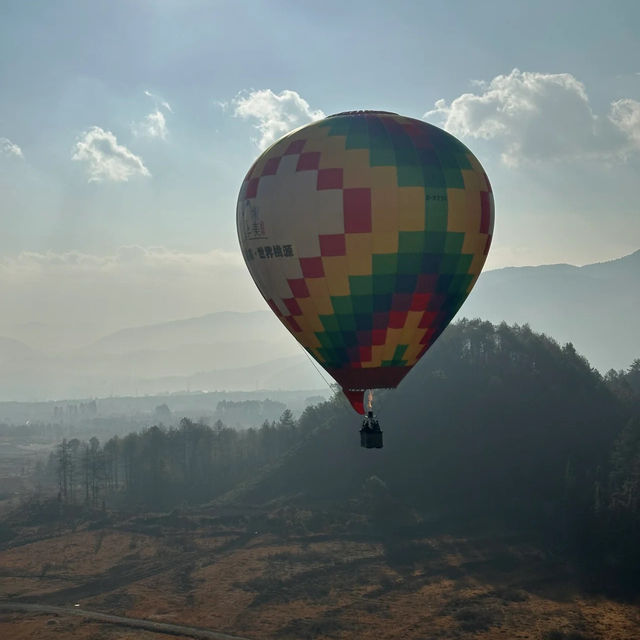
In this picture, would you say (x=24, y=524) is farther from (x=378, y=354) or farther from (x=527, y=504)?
(x=378, y=354)

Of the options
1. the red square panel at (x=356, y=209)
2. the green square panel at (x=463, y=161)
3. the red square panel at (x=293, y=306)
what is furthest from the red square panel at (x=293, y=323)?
the green square panel at (x=463, y=161)

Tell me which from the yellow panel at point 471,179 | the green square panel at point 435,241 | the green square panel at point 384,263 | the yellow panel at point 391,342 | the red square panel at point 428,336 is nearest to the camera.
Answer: the green square panel at point 384,263

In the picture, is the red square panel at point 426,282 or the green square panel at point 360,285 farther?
the red square panel at point 426,282

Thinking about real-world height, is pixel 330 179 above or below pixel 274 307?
above

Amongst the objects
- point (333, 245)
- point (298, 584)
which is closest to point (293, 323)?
point (333, 245)

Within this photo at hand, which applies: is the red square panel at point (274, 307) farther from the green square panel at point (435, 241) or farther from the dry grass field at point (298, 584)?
the dry grass field at point (298, 584)

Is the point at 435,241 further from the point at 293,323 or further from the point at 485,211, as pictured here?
the point at 293,323

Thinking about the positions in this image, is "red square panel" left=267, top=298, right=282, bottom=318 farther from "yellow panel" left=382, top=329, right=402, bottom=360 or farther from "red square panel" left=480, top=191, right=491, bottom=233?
"red square panel" left=480, top=191, right=491, bottom=233
